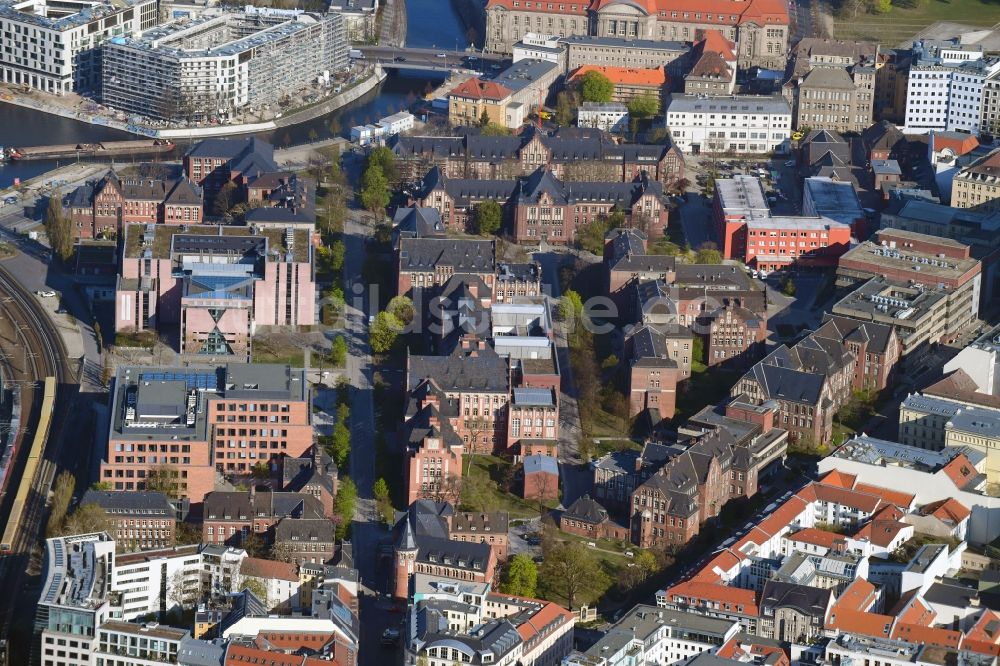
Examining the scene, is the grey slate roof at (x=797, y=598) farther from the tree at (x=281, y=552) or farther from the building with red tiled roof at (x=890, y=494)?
the tree at (x=281, y=552)

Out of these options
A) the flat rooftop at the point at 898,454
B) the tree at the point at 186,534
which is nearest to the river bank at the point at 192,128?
the tree at the point at 186,534

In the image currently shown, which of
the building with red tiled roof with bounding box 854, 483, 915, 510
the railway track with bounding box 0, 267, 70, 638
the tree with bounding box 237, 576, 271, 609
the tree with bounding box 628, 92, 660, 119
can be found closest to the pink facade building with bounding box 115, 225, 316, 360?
the railway track with bounding box 0, 267, 70, 638

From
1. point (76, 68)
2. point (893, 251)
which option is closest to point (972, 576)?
point (893, 251)

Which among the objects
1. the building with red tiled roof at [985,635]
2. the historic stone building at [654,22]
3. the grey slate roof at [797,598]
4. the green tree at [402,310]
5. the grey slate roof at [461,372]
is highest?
the historic stone building at [654,22]

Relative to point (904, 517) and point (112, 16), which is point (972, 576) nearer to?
point (904, 517)

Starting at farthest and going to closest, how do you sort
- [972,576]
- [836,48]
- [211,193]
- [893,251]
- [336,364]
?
[836,48], [211,193], [893,251], [336,364], [972,576]

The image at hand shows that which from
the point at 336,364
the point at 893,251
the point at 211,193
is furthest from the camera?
the point at 211,193
